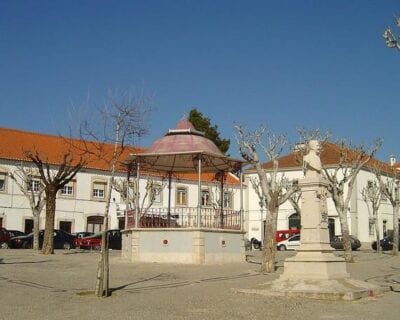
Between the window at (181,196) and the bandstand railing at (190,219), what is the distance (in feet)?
90.2

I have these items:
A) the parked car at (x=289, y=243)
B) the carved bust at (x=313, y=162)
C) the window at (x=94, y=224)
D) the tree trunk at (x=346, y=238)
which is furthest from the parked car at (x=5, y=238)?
the carved bust at (x=313, y=162)

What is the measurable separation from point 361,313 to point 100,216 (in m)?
40.7

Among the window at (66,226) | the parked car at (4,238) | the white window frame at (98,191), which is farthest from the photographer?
the white window frame at (98,191)

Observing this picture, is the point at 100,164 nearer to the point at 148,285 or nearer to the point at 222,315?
the point at 148,285

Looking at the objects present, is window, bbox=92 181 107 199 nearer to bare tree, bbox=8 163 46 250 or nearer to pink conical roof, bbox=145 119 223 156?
bare tree, bbox=8 163 46 250

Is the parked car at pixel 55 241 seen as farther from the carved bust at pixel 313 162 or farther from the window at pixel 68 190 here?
the carved bust at pixel 313 162

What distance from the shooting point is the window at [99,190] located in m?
48.7

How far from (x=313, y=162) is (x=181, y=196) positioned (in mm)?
40433

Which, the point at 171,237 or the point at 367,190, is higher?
the point at 367,190

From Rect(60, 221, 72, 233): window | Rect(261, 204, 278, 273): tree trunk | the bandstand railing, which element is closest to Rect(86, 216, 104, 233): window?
Rect(60, 221, 72, 233): window

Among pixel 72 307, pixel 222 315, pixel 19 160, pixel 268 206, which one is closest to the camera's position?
pixel 222 315

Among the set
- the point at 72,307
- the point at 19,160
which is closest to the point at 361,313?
the point at 72,307

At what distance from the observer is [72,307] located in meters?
10.3

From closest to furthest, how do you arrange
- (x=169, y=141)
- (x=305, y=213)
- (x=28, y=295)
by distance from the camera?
(x=28, y=295), (x=305, y=213), (x=169, y=141)
